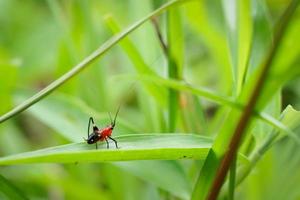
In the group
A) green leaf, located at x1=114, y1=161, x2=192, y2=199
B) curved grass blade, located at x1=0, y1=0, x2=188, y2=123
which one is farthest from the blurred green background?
curved grass blade, located at x1=0, y1=0, x2=188, y2=123

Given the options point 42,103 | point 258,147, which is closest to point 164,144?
point 258,147

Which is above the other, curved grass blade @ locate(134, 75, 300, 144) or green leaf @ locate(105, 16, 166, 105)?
green leaf @ locate(105, 16, 166, 105)

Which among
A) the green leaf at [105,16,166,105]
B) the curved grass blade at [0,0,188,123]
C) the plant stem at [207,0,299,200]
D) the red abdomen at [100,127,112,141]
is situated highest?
the green leaf at [105,16,166,105]

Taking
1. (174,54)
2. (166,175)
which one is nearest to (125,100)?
(174,54)

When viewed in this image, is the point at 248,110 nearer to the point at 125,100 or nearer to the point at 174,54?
the point at 174,54

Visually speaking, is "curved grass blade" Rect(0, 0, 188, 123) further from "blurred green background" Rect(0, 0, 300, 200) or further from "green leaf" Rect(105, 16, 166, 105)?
"green leaf" Rect(105, 16, 166, 105)

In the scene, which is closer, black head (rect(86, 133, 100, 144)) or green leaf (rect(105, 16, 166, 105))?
black head (rect(86, 133, 100, 144))
